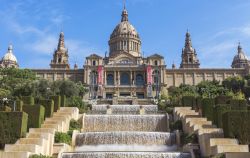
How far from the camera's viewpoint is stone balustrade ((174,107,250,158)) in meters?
19.9

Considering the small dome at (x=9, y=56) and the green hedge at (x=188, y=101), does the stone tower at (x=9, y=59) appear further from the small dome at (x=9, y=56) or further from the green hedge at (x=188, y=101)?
the green hedge at (x=188, y=101)

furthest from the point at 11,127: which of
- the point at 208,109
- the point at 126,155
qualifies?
the point at 208,109

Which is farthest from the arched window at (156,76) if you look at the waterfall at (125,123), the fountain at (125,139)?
the waterfall at (125,123)

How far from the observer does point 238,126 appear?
2216 centimetres

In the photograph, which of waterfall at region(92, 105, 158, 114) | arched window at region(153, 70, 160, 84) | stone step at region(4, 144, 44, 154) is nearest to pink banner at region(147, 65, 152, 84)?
arched window at region(153, 70, 160, 84)

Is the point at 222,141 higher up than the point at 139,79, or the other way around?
the point at 139,79

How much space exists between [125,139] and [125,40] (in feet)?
267

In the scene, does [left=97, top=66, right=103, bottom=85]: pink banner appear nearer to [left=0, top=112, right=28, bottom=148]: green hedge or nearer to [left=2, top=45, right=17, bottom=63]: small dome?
[left=2, top=45, right=17, bottom=63]: small dome

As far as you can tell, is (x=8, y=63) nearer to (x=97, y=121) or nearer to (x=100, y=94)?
(x=100, y=94)

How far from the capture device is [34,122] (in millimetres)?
25031

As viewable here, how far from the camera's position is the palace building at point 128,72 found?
87.3 meters

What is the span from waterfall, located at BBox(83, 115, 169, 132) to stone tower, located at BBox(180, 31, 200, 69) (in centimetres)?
7342

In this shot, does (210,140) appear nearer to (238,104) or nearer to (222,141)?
(222,141)

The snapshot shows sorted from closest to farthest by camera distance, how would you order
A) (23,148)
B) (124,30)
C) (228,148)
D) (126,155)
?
1. (228,148)
2. (23,148)
3. (126,155)
4. (124,30)
